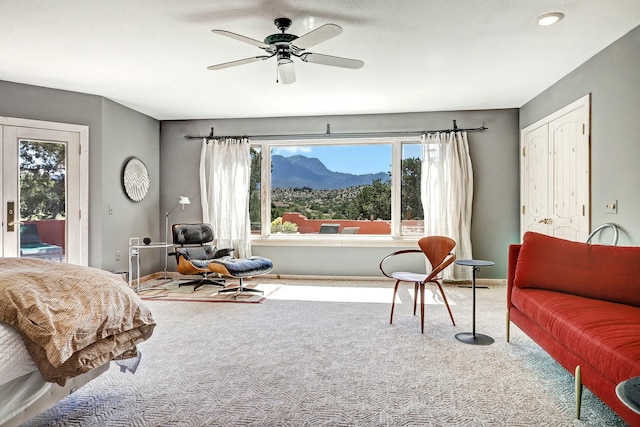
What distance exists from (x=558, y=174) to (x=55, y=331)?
4.57m

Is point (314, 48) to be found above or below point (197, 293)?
above

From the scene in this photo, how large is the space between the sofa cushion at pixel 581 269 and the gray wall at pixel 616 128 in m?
0.62

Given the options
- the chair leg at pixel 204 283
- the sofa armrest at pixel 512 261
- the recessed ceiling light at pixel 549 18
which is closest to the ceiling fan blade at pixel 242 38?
the recessed ceiling light at pixel 549 18

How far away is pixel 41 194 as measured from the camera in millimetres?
4324

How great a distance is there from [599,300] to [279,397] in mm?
2092

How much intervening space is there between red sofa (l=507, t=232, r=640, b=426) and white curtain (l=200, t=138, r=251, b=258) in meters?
3.86

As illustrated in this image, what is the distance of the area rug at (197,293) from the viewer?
14.9ft

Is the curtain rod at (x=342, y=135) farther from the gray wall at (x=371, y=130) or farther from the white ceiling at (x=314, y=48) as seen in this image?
the white ceiling at (x=314, y=48)

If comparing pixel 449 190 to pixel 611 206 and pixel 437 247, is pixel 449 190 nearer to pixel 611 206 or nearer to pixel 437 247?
pixel 437 247

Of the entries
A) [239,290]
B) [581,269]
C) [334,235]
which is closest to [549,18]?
[581,269]

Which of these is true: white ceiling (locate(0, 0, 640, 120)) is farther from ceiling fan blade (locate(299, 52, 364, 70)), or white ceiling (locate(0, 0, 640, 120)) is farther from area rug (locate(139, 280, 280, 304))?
area rug (locate(139, 280, 280, 304))

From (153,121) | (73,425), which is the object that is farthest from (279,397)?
(153,121)

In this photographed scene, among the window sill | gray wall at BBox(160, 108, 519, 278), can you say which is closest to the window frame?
the window sill

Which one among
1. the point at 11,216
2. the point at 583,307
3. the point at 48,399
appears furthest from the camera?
the point at 11,216
